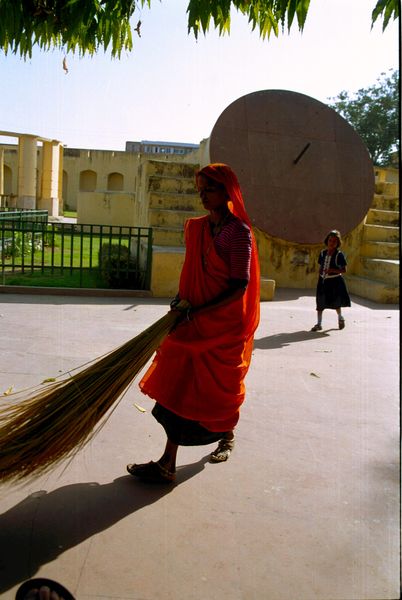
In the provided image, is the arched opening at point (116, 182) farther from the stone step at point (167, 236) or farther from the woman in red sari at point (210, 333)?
the woman in red sari at point (210, 333)

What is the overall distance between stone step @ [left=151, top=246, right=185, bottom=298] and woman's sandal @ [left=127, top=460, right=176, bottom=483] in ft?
17.3

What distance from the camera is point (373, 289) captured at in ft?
28.6

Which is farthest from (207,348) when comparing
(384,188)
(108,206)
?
(108,206)

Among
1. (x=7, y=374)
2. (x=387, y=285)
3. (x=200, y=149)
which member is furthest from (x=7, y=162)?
(x=7, y=374)

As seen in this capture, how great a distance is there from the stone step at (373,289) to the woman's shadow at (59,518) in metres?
6.19

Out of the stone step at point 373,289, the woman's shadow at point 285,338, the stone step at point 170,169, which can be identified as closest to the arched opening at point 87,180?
the stone step at point 170,169

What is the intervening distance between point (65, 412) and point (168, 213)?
22.5ft

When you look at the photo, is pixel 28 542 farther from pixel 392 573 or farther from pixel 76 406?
pixel 392 573

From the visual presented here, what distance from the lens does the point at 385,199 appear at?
35.6 feet

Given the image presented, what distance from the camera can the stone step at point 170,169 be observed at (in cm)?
961

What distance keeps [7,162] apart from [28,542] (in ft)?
117

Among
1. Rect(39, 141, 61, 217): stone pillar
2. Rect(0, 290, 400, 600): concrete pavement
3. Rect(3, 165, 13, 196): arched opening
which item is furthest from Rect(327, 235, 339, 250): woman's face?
Rect(3, 165, 13, 196): arched opening

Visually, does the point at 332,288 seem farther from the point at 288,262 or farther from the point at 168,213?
the point at 168,213

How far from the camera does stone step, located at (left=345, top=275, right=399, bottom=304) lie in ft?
27.7
